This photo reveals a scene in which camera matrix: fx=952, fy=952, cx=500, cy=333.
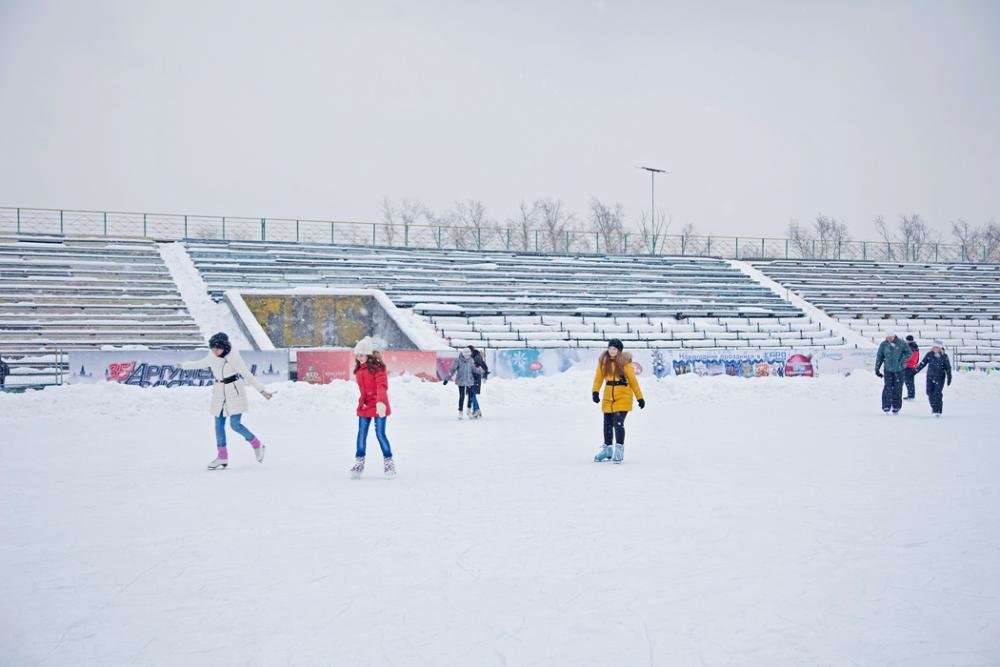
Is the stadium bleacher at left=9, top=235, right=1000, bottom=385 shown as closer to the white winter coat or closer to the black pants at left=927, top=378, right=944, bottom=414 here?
the black pants at left=927, top=378, right=944, bottom=414

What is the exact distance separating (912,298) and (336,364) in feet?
95.6

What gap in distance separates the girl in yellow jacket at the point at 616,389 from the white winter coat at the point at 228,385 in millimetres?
4174

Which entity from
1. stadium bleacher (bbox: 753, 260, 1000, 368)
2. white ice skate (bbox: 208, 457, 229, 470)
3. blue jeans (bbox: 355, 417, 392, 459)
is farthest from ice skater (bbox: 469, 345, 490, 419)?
stadium bleacher (bbox: 753, 260, 1000, 368)

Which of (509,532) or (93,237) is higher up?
(93,237)

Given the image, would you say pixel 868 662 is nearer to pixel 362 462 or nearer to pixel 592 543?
pixel 592 543

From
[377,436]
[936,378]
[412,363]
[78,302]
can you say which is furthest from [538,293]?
[377,436]

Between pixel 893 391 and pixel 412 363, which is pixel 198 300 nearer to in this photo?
pixel 412 363

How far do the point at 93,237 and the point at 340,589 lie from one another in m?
36.6

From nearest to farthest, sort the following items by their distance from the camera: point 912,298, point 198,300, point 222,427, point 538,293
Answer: point 222,427 → point 198,300 → point 538,293 → point 912,298

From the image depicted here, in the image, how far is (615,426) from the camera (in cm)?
1203

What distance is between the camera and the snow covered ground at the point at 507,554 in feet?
15.7

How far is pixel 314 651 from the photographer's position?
184 inches

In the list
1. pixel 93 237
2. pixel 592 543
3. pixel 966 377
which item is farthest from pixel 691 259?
pixel 592 543

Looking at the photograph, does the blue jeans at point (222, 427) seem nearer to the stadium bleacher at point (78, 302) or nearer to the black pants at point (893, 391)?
the black pants at point (893, 391)
